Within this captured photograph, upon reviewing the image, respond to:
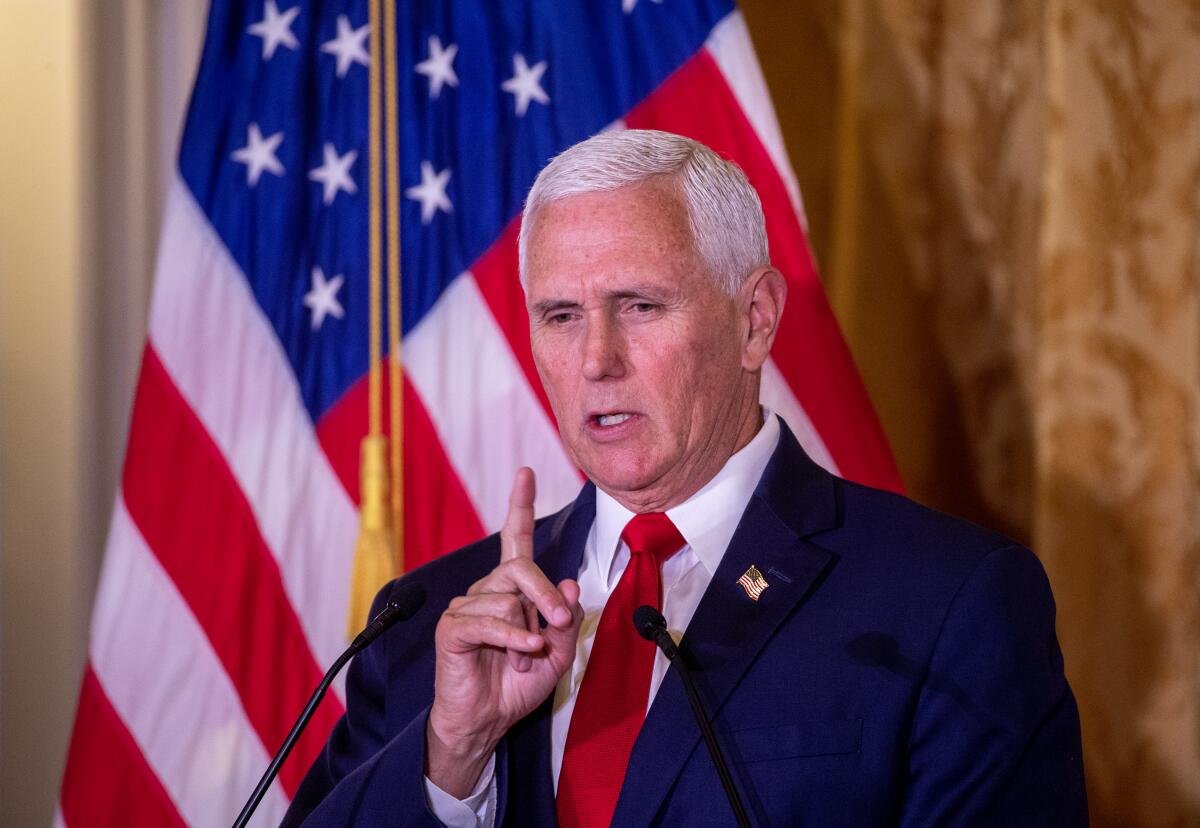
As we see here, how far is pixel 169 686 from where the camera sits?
253 centimetres

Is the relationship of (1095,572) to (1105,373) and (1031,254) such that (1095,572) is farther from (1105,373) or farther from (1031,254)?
(1031,254)

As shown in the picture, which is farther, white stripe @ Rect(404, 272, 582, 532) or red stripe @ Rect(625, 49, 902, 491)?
white stripe @ Rect(404, 272, 582, 532)

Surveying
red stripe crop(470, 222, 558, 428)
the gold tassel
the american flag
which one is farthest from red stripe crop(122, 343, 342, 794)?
red stripe crop(470, 222, 558, 428)

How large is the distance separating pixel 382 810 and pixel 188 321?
4.63 feet

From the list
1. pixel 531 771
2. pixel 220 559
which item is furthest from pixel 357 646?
pixel 220 559

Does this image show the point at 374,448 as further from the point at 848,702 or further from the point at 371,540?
the point at 848,702

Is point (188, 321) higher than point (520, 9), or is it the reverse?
point (520, 9)

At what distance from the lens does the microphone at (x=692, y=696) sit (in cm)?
119

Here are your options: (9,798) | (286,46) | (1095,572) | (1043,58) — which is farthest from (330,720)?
(1043,58)

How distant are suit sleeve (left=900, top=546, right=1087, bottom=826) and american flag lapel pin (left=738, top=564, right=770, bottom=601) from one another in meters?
0.21

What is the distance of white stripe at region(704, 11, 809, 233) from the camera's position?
8.35 ft

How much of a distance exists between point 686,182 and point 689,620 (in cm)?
55

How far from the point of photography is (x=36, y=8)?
2.84m

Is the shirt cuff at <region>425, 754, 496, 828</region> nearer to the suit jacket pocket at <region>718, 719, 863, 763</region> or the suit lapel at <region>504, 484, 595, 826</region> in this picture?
the suit lapel at <region>504, 484, 595, 826</region>
